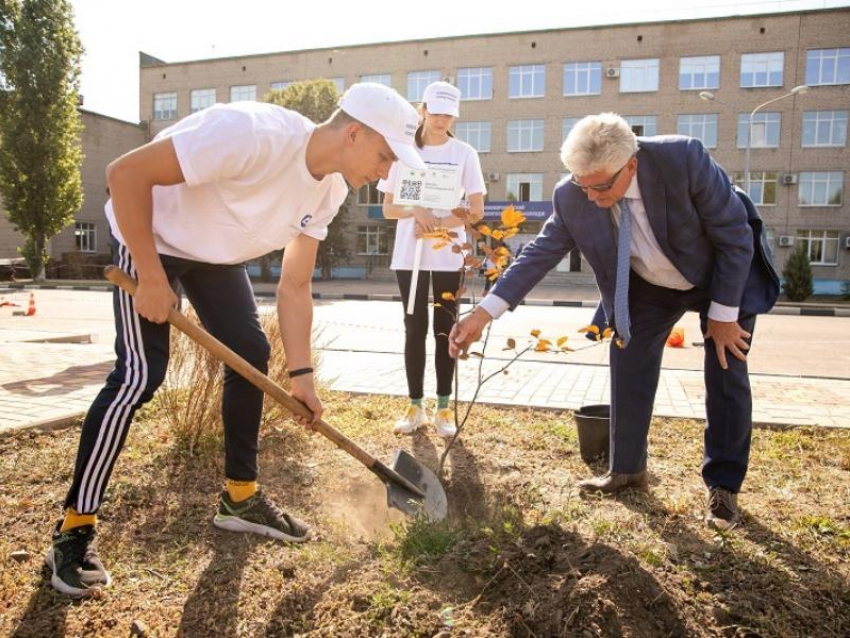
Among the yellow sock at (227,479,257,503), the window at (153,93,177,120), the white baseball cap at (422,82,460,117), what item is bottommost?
the yellow sock at (227,479,257,503)

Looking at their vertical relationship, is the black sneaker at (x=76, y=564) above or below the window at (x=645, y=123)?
below

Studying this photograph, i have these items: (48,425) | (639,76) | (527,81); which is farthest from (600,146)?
(527,81)

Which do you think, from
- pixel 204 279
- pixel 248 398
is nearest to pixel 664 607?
pixel 248 398

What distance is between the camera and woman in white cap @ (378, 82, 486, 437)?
4012 millimetres

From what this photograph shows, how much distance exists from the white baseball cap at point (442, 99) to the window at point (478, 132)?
30501 millimetres

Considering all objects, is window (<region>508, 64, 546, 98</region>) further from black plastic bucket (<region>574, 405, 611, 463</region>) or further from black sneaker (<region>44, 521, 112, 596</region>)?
black sneaker (<region>44, 521, 112, 596</region>)

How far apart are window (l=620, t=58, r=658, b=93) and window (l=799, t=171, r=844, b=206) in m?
7.86

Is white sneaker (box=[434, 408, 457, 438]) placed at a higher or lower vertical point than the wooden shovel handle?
lower

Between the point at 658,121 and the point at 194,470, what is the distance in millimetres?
31953

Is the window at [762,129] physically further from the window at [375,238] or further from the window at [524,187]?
the window at [375,238]

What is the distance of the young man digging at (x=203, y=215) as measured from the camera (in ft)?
6.88

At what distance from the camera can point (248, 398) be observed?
2652mm

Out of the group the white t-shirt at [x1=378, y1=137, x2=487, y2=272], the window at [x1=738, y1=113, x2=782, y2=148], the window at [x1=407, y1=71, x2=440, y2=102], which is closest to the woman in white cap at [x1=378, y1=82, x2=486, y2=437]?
the white t-shirt at [x1=378, y1=137, x2=487, y2=272]

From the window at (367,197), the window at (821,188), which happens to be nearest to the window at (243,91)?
the window at (367,197)
